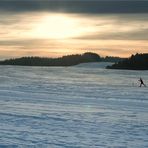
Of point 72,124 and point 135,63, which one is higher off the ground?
point 135,63

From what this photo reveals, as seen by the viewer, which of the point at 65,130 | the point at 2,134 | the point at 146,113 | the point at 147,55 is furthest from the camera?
the point at 147,55

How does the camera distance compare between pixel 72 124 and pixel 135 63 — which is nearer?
pixel 72 124

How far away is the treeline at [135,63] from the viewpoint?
118062mm

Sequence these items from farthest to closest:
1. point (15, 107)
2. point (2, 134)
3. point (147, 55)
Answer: point (147, 55) → point (15, 107) → point (2, 134)

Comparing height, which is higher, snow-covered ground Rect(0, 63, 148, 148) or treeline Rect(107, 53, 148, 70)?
treeline Rect(107, 53, 148, 70)

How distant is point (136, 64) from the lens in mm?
120938

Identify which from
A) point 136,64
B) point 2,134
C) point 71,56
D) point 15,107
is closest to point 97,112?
point 15,107

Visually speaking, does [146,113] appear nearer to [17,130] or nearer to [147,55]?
[17,130]

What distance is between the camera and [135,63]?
12256 centimetres

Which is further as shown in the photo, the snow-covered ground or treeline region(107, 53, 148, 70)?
treeline region(107, 53, 148, 70)

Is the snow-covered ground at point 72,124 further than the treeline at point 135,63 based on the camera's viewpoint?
No

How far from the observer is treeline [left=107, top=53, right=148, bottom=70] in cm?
11806

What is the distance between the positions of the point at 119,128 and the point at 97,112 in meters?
3.81

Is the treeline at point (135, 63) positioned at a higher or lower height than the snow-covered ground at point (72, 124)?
higher
